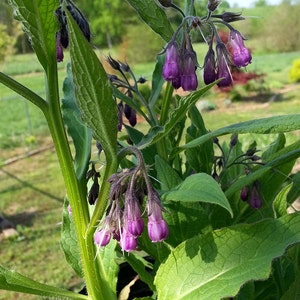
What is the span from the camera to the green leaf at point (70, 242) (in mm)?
1104

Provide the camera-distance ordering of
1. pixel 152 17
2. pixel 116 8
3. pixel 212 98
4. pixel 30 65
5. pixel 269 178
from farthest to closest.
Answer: pixel 116 8
pixel 30 65
pixel 212 98
pixel 269 178
pixel 152 17

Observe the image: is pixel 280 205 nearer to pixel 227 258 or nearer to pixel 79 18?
pixel 227 258

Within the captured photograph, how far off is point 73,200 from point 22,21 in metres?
0.29

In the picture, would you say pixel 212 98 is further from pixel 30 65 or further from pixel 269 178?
pixel 30 65

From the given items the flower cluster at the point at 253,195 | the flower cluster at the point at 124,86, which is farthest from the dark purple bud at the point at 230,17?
the flower cluster at the point at 253,195

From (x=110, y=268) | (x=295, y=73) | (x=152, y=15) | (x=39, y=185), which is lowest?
(x=295, y=73)

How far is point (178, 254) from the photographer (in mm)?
875

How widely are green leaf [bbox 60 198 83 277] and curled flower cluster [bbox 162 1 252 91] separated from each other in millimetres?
371

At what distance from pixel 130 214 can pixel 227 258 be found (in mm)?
187

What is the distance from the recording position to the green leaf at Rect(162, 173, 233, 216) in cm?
68

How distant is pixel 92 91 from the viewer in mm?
705

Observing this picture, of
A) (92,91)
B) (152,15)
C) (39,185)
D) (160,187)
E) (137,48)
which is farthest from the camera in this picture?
(137,48)

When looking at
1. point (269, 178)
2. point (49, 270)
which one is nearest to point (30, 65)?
point (49, 270)

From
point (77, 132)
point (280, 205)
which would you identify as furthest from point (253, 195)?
point (77, 132)
